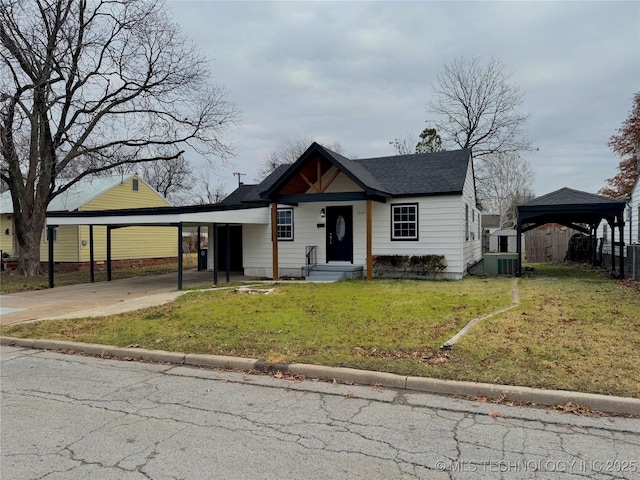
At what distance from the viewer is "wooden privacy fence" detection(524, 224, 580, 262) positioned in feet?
84.7

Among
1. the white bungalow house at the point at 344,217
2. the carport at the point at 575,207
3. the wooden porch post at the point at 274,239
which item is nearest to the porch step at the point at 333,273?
the white bungalow house at the point at 344,217

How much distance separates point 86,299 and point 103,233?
13.3 metres

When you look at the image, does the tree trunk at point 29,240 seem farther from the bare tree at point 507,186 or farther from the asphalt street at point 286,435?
the bare tree at point 507,186

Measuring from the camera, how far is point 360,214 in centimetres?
1642

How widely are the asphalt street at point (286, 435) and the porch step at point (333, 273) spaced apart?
1004 centimetres

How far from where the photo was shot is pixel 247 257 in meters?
18.3

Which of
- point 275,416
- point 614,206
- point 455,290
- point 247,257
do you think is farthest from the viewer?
point 247,257

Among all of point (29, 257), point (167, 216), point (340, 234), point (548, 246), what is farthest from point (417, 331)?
point (548, 246)

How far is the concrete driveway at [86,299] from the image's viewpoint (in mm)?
10392

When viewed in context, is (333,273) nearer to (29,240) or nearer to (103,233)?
(29,240)

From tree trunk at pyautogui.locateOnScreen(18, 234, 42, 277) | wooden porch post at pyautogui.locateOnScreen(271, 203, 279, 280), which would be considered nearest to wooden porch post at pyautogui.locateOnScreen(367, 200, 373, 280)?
wooden porch post at pyautogui.locateOnScreen(271, 203, 279, 280)

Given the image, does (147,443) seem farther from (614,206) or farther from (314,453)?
(614,206)

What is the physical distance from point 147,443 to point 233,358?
7.62ft

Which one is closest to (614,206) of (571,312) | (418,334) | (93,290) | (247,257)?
(571,312)
